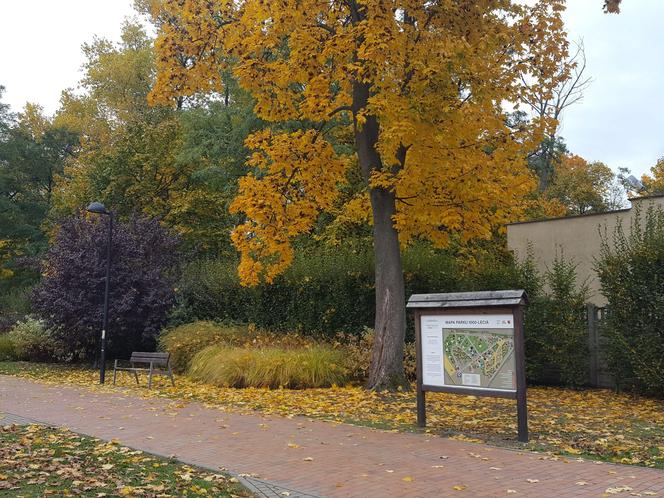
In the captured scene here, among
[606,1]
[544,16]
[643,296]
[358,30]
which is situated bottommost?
[643,296]

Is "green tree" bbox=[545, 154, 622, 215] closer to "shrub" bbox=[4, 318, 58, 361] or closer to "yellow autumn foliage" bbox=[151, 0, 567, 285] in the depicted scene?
"yellow autumn foliage" bbox=[151, 0, 567, 285]

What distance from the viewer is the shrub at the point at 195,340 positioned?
1847cm

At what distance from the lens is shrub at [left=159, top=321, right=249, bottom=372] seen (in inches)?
727

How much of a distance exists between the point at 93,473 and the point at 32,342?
18.6 m

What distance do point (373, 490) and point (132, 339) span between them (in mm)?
17081

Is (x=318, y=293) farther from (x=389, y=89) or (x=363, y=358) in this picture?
(x=389, y=89)

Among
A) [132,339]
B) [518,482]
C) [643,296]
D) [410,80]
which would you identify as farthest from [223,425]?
[132,339]

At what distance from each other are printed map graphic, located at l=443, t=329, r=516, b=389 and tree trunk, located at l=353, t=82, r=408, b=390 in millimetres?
4362

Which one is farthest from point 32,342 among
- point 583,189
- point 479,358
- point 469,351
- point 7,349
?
point 583,189

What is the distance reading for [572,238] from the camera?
19.5m

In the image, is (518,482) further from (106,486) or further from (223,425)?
(223,425)

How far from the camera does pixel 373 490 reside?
6.17m

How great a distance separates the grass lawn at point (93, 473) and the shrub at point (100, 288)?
1225cm

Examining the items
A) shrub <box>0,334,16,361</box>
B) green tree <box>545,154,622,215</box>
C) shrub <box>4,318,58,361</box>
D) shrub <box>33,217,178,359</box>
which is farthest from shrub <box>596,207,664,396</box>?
green tree <box>545,154,622,215</box>
